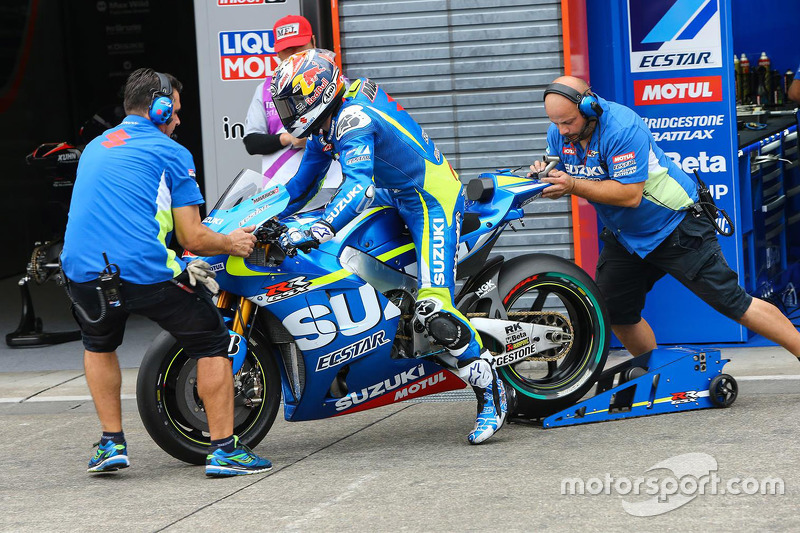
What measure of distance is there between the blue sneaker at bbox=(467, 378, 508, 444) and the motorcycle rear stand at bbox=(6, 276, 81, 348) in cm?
455

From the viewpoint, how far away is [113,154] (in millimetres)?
5098

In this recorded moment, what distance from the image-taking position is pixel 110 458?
5.34 metres

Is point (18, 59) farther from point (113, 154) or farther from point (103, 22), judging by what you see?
point (113, 154)

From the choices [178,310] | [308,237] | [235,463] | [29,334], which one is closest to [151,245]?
[178,310]

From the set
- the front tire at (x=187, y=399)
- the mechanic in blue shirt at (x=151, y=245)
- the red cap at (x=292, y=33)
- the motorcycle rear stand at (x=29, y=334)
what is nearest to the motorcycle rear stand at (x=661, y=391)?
the front tire at (x=187, y=399)

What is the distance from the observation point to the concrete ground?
14.5 ft

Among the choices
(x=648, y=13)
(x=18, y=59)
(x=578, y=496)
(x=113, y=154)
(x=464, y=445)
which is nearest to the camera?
(x=578, y=496)

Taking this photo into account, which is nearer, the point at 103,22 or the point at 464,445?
the point at 464,445

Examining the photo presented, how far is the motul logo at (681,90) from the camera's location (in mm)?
7406

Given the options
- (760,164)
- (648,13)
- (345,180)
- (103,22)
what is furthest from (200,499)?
(103,22)

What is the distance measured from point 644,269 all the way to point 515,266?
76cm

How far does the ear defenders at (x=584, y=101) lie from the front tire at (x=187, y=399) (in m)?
1.89

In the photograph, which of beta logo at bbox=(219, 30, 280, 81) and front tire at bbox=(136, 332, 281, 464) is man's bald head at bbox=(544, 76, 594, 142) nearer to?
front tire at bbox=(136, 332, 281, 464)

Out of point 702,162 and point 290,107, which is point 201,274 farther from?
point 702,162
